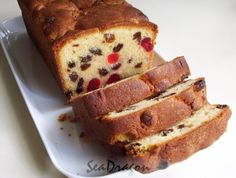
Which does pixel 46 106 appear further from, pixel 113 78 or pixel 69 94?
pixel 113 78

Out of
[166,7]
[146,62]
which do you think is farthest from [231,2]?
[146,62]

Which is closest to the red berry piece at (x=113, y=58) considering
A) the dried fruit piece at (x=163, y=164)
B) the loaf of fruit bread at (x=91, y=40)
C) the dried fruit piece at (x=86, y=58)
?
the loaf of fruit bread at (x=91, y=40)

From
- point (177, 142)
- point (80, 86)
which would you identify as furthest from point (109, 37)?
point (177, 142)

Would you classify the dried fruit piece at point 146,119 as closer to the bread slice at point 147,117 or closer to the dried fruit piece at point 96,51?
the bread slice at point 147,117

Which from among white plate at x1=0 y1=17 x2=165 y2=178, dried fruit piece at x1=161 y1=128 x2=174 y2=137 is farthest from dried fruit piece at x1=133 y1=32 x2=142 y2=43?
dried fruit piece at x1=161 y1=128 x2=174 y2=137

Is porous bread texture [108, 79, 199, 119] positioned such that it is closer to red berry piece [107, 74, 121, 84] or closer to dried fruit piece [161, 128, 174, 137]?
dried fruit piece [161, 128, 174, 137]
